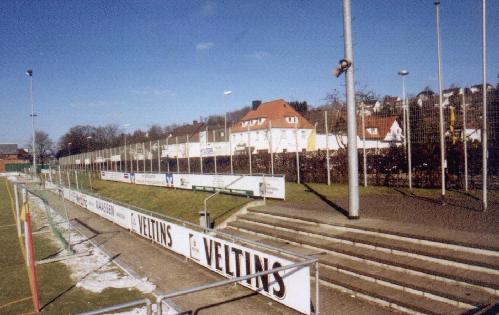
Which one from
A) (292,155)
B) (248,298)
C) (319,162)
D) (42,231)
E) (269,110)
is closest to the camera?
(248,298)

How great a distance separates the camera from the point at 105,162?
46375 millimetres

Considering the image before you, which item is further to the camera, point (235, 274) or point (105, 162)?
point (105, 162)

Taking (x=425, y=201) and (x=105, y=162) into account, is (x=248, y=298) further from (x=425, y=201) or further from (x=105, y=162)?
(x=105, y=162)

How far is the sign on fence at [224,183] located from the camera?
Result: 52.2 ft

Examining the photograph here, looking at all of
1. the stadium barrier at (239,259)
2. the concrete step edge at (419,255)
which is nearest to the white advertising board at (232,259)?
the stadium barrier at (239,259)

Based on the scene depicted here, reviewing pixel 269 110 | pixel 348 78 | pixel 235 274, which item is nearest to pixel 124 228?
pixel 235 274

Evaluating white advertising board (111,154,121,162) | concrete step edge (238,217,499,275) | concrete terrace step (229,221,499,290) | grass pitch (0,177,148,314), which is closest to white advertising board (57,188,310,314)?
grass pitch (0,177,148,314)

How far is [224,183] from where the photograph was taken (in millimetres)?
19344

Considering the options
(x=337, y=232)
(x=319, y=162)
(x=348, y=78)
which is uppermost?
(x=348, y=78)

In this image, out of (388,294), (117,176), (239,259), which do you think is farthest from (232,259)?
(117,176)

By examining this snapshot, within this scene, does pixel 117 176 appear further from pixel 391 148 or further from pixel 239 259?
pixel 239 259

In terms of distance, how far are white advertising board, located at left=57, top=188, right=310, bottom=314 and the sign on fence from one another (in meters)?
5.04

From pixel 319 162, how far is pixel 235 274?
49.8ft

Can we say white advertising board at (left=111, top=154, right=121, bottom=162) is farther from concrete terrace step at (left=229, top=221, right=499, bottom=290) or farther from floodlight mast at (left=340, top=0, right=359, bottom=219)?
floodlight mast at (left=340, top=0, right=359, bottom=219)
